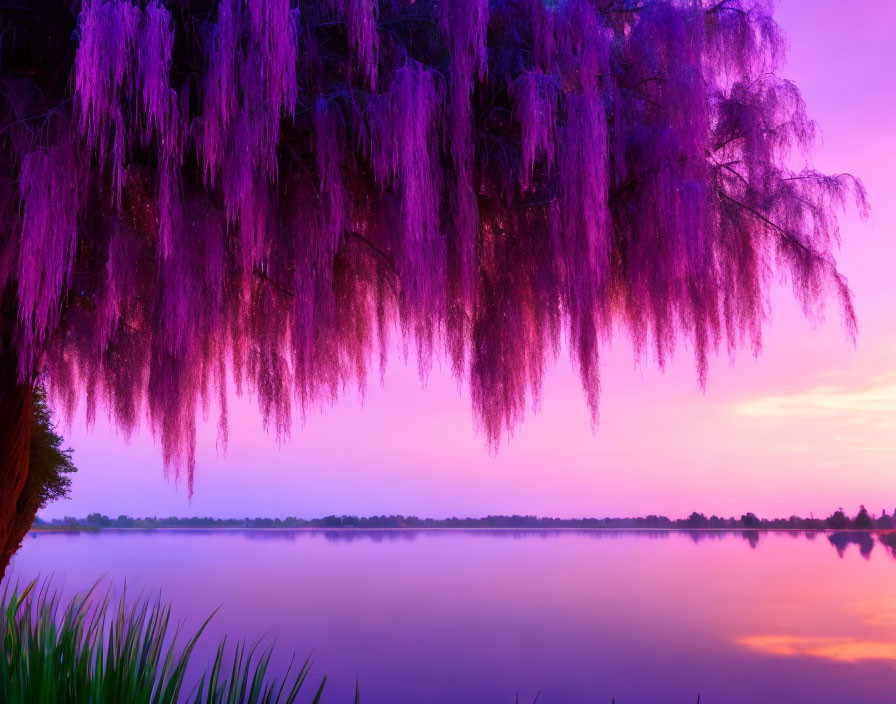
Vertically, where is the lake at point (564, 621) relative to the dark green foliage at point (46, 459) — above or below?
below

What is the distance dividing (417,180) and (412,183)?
65 millimetres

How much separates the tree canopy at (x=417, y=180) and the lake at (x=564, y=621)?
4.83ft

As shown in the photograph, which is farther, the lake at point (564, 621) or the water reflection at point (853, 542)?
the water reflection at point (853, 542)

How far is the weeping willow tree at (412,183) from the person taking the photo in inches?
96.9

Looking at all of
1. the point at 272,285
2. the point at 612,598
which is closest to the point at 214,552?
the point at 612,598

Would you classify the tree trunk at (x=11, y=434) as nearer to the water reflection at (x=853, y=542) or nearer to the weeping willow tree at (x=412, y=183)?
the weeping willow tree at (x=412, y=183)

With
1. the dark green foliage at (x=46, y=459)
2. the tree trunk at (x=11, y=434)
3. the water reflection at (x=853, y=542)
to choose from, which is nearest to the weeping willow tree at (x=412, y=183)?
the tree trunk at (x=11, y=434)

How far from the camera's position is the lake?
9203 millimetres

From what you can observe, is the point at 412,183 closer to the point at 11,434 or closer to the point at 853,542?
the point at 11,434

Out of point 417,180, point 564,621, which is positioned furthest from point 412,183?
point 564,621

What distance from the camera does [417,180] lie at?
263cm

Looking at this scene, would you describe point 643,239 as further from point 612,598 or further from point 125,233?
point 612,598

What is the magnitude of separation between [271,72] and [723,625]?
42.9 feet

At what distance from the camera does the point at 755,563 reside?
23.6 m
